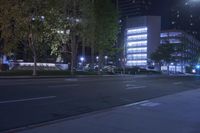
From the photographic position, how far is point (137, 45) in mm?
179125

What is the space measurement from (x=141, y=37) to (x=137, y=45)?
13.9 ft

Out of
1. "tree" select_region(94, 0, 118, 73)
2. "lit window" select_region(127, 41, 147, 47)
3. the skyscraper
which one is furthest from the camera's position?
the skyscraper

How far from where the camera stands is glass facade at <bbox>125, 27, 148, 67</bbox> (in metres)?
176

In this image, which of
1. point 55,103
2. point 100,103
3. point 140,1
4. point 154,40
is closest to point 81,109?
point 55,103

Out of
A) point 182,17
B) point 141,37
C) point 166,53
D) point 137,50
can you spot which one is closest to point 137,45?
point 137,50

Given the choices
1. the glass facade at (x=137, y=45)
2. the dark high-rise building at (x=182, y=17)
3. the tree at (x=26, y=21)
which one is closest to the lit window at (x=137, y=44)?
the glass facade at (x=137, y=45)

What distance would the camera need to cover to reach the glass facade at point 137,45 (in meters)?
176

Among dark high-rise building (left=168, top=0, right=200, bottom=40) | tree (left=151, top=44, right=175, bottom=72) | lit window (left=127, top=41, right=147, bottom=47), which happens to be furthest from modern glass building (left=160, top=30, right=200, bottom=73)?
dark high-rise building (left=168, top=0, right=200, bottom=40)

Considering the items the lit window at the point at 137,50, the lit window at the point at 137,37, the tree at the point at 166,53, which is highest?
the lit window at the point at 137,37

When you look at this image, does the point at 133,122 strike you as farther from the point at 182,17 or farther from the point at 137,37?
the point at 182,17

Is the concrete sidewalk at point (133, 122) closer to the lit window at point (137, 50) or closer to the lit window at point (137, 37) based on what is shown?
the lit window at point (137, 50)

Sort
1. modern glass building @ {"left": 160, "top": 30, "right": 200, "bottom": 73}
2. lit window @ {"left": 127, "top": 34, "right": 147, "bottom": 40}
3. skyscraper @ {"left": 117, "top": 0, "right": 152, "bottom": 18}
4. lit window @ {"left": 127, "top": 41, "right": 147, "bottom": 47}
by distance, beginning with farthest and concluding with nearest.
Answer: skyscraper @ {"left": 117, "top": 0, "right": 152, "bottom": 18}
lit window @ {"left": 127, "top": 34, "right": 147, "bottom": 40}
lit window @ {"left": 127, "top": 41, "right": 147, "bottom": 47}
modern glass building @ {"left": 160, "top": 30, "right": 200, "bottom": 73}

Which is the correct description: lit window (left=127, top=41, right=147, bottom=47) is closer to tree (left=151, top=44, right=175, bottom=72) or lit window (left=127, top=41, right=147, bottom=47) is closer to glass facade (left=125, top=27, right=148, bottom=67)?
glass facade (left=125, top=27, right=148, bottom=67)

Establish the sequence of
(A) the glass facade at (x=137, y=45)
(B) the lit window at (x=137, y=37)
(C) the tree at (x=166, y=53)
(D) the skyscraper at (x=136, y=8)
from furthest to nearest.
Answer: (D) the skyscraper at (x=136, y=8) → (B) the lit window at (x=137, y=37) → (A) the glass facade at (x=137, y=45) → (C) the tree at (x=166, y=53)
